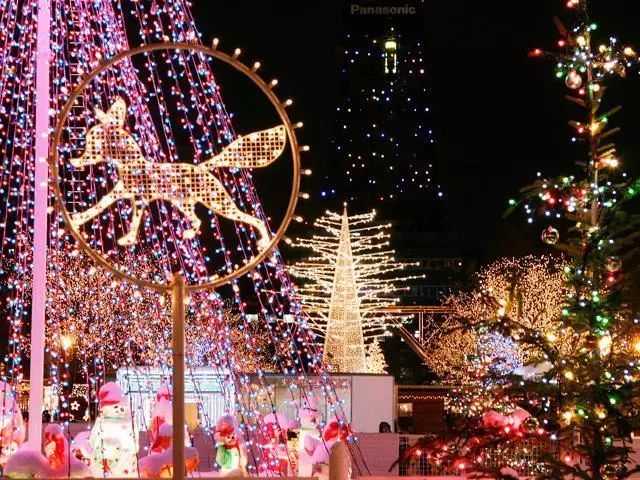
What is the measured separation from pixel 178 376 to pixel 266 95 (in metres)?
1.11

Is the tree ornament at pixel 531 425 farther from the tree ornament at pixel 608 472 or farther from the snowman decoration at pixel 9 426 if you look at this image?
the snowman decoration at pixel 9 426

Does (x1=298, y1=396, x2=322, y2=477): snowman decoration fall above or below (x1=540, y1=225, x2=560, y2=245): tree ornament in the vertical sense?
below

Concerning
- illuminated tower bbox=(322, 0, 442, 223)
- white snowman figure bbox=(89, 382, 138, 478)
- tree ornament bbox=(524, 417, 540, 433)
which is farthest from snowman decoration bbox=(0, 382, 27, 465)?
illuminated tower bbox=(322, 0, 442, 223)

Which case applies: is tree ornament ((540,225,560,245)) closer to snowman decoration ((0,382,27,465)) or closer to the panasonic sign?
snowman decoration ((0,382,27,465))

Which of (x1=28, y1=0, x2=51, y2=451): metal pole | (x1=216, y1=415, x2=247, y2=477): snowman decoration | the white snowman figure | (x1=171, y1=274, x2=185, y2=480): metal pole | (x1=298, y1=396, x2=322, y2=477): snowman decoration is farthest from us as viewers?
(x1=298, y1=396, x2=322, y2=477): snowman decoration

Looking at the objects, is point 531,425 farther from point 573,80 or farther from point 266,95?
point 266,95

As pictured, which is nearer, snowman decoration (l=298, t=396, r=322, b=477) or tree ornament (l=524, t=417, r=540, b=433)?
tree ornament (l=524, t=417, r=540, b=433)

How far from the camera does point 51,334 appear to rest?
3438cm

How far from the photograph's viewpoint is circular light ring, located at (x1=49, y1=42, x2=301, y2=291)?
4008 mm

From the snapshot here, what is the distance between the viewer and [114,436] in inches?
514

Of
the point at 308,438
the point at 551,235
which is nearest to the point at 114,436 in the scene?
the point at 308,438

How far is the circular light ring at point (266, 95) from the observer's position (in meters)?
4.01

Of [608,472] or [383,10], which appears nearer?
[608,472]

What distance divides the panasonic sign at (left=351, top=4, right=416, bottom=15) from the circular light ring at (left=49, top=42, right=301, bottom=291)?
326 ft
